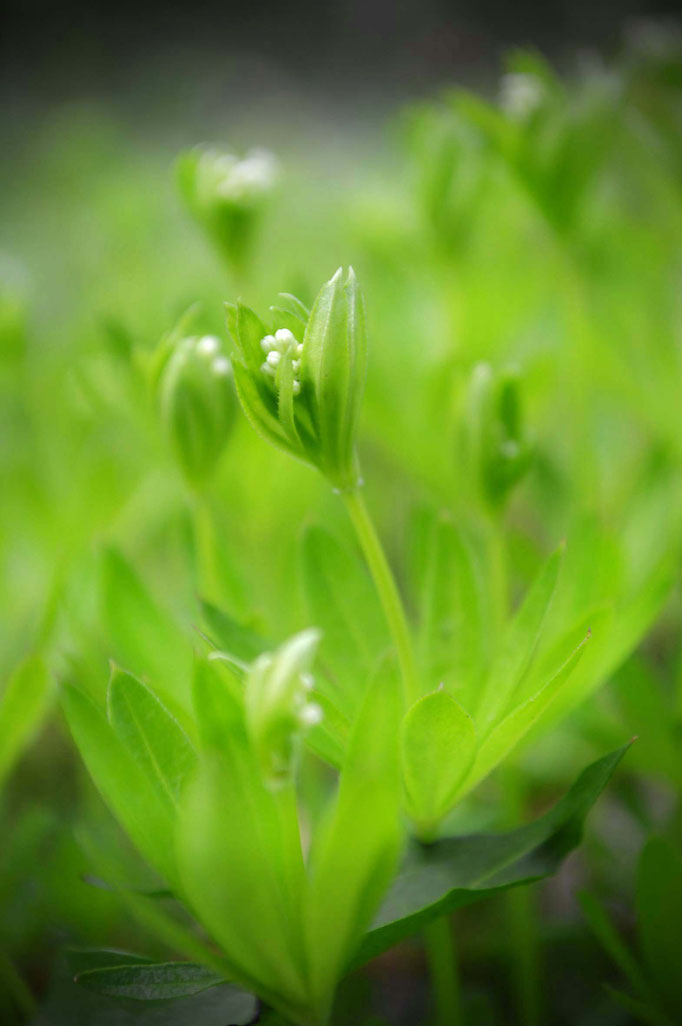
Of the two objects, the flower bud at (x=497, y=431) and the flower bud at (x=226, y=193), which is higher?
the flower bud at (x=226, y=193)

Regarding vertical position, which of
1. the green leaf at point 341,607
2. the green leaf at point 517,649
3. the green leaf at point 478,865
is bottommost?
the green leaf at point 478,865

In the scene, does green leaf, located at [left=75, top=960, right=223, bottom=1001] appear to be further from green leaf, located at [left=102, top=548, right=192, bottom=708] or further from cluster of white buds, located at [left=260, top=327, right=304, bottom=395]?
cluster of white buds, located at [left=260, top=327, right=304, bottom=395]

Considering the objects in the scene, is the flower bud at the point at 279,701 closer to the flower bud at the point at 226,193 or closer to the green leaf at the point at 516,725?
the green leaf at the point at 516,725

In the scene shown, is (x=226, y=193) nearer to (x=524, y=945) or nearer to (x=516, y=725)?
(x=516, y=725)

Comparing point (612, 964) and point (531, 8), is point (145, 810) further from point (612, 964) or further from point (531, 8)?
point (531, 8)

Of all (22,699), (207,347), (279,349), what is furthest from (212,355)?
(22,699)

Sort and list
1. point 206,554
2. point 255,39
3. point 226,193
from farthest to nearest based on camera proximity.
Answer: point 255,39 < point 226,193 < point 206,554

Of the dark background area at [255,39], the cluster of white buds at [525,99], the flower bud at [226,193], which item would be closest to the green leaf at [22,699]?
the flower bud at [226,193]

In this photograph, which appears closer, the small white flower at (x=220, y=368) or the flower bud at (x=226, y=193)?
the small white flower at (x=220, y=368)
